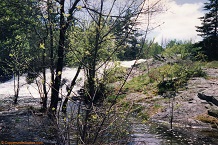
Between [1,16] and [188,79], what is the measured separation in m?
18.3

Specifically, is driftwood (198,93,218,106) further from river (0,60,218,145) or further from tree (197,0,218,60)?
tree (197,0,218,60)

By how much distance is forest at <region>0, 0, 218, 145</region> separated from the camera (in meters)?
4.67

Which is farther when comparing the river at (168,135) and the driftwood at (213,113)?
the driftwood at (213,113)

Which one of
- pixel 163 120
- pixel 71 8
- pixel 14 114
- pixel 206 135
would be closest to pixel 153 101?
pixel 163 120

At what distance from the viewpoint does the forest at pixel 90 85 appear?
467 centimetres

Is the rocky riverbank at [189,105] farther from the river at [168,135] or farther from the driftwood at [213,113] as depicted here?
the river at [168,135]

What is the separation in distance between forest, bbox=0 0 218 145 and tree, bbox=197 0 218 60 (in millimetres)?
6166

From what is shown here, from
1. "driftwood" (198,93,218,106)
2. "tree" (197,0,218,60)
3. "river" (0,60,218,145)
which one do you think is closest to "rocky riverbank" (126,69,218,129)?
"driftwood" (198,93,218,106)

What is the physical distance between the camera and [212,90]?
65.0 ft

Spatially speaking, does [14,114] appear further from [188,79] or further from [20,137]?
[188,79]

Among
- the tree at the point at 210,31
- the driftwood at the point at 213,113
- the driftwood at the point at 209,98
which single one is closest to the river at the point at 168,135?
the driftwood at the point at 213,113

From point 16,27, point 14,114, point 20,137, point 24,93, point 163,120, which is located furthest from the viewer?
point 24,93

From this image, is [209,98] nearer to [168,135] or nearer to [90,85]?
[168,135]

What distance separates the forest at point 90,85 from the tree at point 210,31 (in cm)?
617
